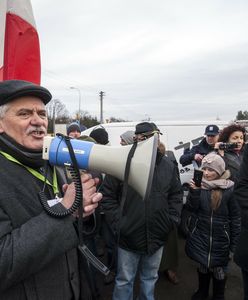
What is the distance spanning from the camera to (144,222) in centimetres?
277

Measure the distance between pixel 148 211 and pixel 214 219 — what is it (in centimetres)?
76

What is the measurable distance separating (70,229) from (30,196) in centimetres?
24

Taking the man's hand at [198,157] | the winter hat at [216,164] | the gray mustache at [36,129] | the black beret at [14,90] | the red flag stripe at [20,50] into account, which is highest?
the red flag stripe at [20,50]

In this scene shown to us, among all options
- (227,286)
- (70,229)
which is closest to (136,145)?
(70,229)

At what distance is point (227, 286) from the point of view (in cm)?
385

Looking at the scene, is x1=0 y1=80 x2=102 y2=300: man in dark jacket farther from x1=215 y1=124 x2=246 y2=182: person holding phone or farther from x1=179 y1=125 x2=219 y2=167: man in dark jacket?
x1=179 y1=125 x2=219 y2=167: man in dark jacket

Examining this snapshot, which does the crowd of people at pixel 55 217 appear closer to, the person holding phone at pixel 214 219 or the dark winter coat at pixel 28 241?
the dark winter coat at pixel 28 241

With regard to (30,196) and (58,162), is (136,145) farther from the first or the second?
(30,196)

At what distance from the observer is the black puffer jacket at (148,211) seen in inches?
109

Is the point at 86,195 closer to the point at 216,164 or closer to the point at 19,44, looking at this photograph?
the point at 19,44

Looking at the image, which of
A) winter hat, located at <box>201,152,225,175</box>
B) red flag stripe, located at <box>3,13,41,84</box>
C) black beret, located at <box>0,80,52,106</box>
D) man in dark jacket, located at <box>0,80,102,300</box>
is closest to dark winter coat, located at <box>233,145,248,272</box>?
winter hat, located at <box>201,152,225,175</box>

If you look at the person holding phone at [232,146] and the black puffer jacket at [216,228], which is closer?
the black puffer jacket at [216,228]

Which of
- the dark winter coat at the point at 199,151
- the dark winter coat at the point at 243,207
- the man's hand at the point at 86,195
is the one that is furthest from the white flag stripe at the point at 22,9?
the dark winter coat at the point at 199,151

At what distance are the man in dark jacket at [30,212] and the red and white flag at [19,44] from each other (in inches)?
49.0
